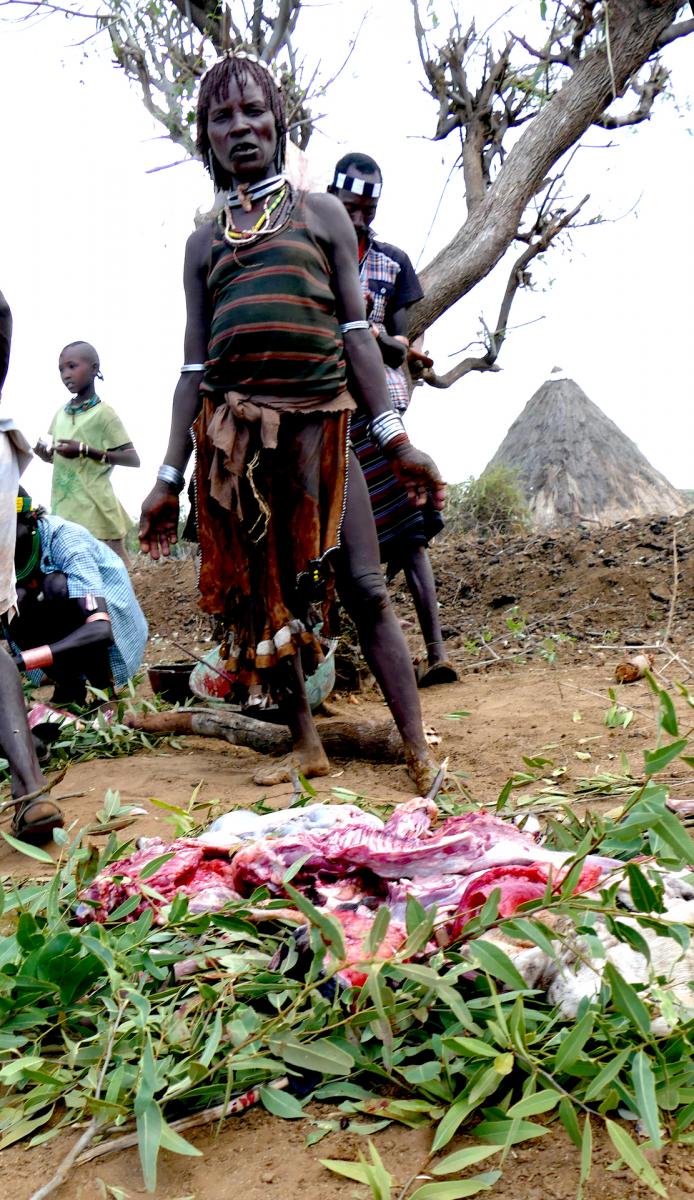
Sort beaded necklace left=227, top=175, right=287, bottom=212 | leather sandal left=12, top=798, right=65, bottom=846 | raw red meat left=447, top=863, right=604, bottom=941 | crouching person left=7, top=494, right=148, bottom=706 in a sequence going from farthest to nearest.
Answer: crouching person left=7, top=494, right=148, bottom=706 < beaded necklace left=227, top=175, right=287, bottom=212 < leather sandal left=12, top=798, right=65, bottom=846 < raw red meat left=447, top=863, right=604, bottom=941

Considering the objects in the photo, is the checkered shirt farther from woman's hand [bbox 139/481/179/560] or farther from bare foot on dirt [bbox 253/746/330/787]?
bare foot on dirt [bbox 253/746/330/787]

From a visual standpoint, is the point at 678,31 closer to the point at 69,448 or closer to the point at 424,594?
the point at 424,594

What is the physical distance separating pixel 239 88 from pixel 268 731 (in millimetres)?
2072

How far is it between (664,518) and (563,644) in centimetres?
Result: 287

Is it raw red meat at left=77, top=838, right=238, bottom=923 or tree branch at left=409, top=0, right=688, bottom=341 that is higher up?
tree branch at left=409, top=0, right=688, bottom=341

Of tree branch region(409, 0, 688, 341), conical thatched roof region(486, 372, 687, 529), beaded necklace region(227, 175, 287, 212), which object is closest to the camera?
beaded necklace region(227, 175, 287, 212)

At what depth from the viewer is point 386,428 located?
306 cm

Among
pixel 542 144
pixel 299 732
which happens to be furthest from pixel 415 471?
pixel 542 144

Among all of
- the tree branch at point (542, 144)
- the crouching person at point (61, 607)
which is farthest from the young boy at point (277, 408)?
the tree branch at point (542, 144)

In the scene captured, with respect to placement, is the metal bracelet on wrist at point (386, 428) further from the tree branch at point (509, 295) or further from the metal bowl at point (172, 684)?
the tree branch at point (509, 295)

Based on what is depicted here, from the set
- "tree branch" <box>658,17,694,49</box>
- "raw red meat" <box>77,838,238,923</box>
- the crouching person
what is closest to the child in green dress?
the crouching person

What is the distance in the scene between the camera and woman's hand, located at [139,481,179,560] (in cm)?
320

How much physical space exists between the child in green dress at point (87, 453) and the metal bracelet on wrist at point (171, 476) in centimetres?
314

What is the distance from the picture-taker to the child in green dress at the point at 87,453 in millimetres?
6258
